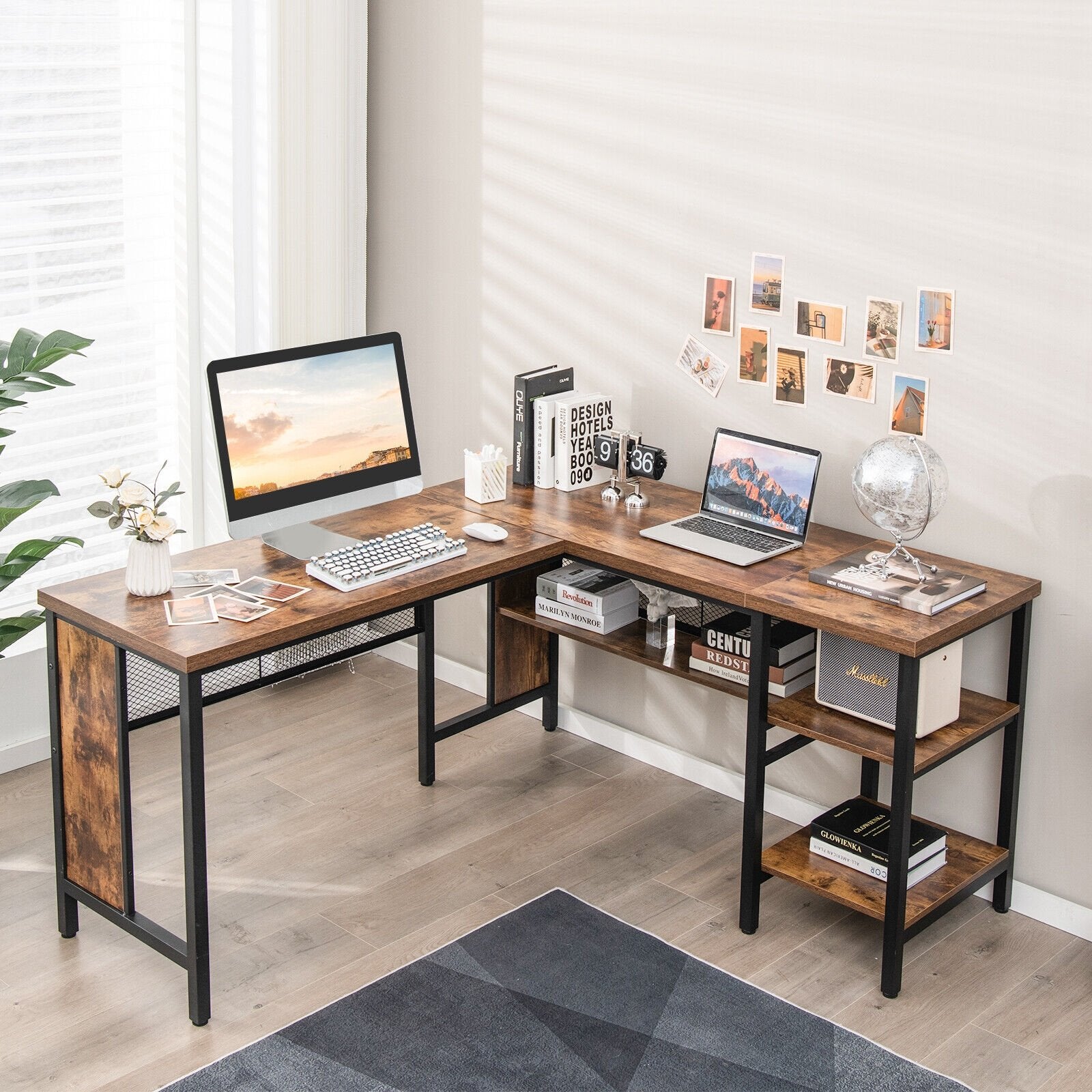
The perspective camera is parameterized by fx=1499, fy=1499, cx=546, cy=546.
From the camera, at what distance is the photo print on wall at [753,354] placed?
3.61m

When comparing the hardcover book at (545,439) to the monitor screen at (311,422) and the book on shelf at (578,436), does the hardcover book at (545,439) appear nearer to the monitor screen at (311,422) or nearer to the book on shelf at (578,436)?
the book on shelf at (578,436)

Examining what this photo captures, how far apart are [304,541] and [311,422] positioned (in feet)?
0.88

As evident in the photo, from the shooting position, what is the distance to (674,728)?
13.2 feet

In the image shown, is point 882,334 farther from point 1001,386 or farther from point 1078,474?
point 1078,474

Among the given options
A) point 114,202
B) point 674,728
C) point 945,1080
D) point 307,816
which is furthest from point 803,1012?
point 114,202

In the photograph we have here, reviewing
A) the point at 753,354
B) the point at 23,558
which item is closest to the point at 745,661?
the point at 753,354

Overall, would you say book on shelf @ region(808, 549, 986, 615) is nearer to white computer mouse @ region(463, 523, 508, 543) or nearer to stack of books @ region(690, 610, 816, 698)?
stack of books @ region(690, 610, 816, 698)

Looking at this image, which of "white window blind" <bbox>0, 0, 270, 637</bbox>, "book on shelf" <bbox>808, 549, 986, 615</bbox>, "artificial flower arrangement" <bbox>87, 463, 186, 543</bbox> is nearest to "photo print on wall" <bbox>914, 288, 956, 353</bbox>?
"book on shelf" <bbox>808, 549, 986, 615</bbox>

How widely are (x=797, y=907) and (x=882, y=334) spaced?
1313mm

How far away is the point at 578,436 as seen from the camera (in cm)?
381

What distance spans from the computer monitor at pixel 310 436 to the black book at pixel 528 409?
34 cm

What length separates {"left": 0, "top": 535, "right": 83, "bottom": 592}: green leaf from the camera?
357cm

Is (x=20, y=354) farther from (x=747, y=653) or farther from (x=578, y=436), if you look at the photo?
(x=747, y=653)

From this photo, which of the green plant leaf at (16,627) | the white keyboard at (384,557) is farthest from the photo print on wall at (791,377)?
the green plant leaf at (16,627)
